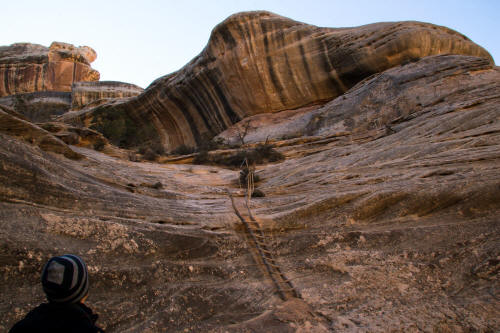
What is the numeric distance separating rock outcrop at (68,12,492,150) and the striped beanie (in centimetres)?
1769

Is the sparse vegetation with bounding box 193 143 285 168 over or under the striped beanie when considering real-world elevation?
under

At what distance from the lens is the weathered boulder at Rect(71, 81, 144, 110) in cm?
3141

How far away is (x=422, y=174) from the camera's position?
5.52m

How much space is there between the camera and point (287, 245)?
456cm

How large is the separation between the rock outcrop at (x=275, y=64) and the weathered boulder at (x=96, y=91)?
29.6ft

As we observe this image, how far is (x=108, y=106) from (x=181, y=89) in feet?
21.7

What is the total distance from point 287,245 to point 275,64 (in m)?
16.6

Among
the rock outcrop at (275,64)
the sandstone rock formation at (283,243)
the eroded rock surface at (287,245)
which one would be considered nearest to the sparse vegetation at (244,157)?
the sandstone rock formation at (283,243)

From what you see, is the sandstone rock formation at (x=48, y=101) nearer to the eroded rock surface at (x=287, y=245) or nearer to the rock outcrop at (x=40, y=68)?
the rock outcrop at (x=40, y=68)

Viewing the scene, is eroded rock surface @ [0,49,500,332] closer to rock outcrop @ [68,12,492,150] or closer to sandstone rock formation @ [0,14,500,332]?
sandstone rock formation @ [0,14,500,332]

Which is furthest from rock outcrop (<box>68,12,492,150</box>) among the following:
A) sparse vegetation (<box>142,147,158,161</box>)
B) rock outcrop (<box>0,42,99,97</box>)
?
rock outcrop (<box>0,42,99,97</box>)

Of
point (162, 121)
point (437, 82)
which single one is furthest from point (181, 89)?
point (437, 82)

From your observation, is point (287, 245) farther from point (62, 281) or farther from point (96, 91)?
point (96, 91)

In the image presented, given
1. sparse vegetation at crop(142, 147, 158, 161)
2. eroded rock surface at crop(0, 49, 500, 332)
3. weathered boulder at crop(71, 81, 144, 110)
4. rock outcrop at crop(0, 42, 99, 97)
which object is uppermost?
rock outcrop at crop(0, 42, 99, 97)
